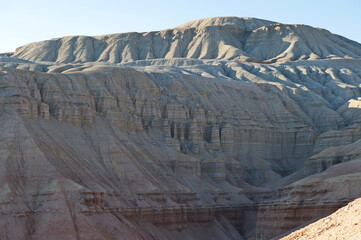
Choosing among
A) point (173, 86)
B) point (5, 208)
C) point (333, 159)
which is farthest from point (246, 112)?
point (5, 208)

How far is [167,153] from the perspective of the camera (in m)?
103

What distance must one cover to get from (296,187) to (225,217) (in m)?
18.8

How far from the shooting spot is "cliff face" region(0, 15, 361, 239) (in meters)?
80.2

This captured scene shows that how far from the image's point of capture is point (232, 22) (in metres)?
200

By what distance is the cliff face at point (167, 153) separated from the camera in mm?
80188

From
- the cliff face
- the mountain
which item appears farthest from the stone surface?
the mountain

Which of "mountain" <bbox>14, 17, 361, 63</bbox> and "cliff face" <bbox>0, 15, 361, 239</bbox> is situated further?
"mountain" <bbox>14, 17, 361, 63</bbox>

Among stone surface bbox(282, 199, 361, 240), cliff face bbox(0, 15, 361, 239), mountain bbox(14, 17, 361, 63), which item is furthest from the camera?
mountain bbox(14, 17, 361, 63)

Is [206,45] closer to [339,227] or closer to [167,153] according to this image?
[167,153]

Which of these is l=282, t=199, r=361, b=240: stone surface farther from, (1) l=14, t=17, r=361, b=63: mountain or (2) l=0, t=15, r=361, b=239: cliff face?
(1) l=14, t=17, r=361, b=63: mountain

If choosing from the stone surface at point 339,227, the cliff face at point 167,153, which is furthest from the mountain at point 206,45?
the stone surface at point 339,227

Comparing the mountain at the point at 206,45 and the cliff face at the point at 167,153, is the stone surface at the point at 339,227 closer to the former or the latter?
the cliff face at the point at 167,153

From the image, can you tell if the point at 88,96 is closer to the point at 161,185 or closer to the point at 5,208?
the point at 161,185

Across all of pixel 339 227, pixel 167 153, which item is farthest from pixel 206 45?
pixel 339 227
